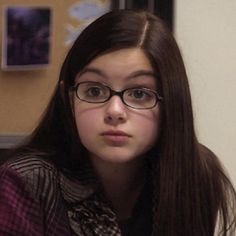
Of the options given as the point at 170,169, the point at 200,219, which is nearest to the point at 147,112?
the point at 170,169

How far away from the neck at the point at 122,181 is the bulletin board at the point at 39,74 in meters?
0.32

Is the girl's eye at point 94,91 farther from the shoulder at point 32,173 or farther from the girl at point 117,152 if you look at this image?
the shoulder at point 32,173

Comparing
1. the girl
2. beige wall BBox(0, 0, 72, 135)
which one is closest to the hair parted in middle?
the girl

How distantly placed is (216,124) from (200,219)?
37 centimetres

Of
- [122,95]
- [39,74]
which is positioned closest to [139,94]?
[122,95]

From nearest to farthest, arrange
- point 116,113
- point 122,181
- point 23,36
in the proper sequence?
1. point 116,113
2. point 122,181
3. point 23,36

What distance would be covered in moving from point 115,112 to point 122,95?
1.5 inches

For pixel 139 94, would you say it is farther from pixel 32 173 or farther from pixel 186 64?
pixel 186 64

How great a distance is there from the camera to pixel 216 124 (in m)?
1.16

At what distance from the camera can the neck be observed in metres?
0.84

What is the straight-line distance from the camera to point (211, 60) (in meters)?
1.13

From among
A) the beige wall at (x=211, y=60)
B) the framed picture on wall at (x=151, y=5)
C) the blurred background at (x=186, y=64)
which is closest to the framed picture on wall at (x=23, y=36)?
the blurred background at (x=186, y=64)

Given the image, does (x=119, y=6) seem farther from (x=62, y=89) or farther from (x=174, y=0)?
(x=62, y=89)

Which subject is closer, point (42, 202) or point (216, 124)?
point (42, 202)
